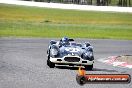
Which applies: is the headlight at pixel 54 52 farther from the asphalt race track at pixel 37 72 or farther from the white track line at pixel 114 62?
the white track line at pixel 114 62

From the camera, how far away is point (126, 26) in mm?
58094

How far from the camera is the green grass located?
51.7 meters

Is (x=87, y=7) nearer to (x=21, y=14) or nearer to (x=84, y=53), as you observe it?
(x=21, y=14)

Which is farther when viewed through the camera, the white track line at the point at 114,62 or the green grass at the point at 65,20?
the green grass at the point at 65,20

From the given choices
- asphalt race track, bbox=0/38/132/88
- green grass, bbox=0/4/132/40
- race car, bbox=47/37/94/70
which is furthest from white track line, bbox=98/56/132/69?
green grass, bbox=0/4/132/40

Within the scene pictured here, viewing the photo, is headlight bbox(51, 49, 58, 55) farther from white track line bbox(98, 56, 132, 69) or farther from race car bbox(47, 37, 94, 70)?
white track line bbox(98, 56, 132, 69)

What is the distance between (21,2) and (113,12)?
17386mm

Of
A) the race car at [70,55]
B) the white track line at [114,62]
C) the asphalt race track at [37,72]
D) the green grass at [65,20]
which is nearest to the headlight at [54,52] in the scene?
the race car at [70,55]

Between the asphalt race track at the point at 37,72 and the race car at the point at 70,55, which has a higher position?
the race car at the point at 70,55

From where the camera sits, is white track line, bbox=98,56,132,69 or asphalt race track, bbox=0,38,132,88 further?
white track line, bbox=98,56,132,69

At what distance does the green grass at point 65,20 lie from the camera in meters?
51.7

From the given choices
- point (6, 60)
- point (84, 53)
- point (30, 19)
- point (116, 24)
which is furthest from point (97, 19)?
point (84, 53)

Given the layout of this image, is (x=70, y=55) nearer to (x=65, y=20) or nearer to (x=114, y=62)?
(x=114, y=62)

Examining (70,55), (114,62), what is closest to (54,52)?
(70,55)
